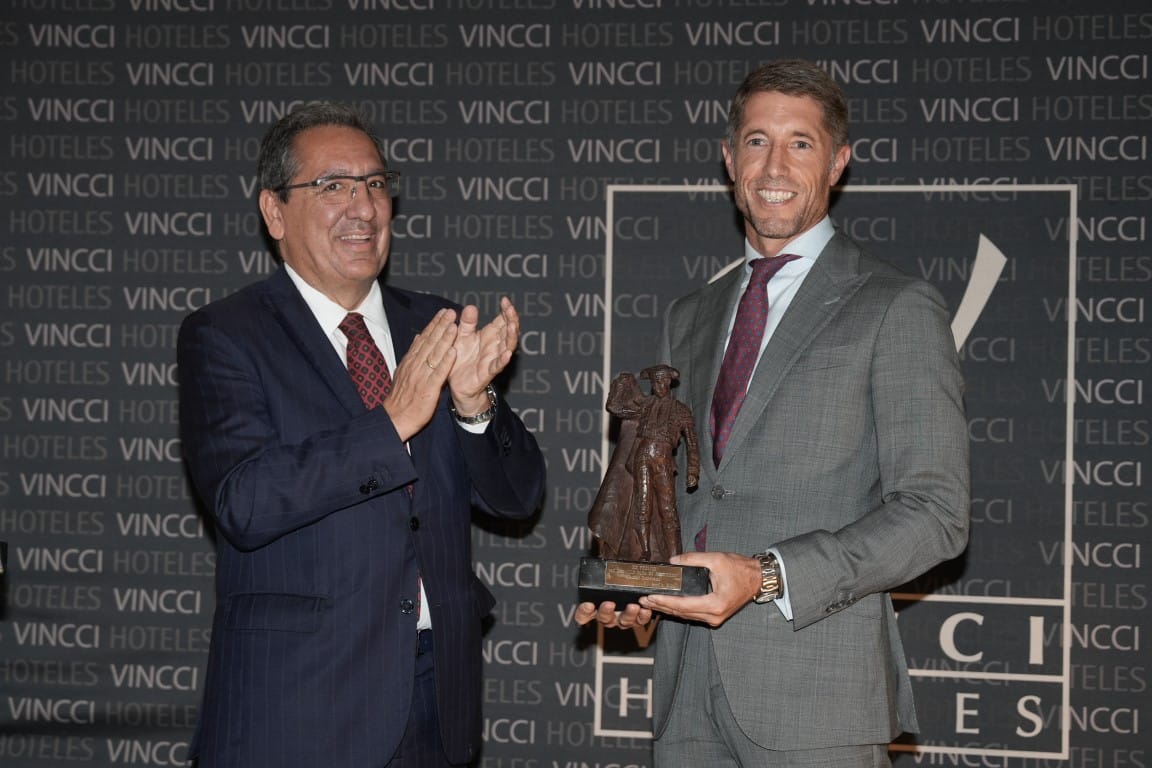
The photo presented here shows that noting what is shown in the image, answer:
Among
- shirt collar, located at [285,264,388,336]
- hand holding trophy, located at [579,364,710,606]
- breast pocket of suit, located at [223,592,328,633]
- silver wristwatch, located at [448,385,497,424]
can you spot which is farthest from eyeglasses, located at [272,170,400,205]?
breast pocket of suit, located at [223,592,328,633]

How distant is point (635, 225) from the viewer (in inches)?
128

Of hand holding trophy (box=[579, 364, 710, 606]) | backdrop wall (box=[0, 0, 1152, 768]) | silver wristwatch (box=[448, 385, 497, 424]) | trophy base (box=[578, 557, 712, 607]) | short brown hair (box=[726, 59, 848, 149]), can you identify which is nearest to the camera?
trophy base (box=[578, 557, 712, 607])

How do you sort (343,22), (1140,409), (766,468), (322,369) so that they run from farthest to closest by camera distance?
1. (343,22)
2. (1140,409)
3. (322,369)
4. (766,468)

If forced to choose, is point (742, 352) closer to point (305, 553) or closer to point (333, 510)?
point (333, 510)

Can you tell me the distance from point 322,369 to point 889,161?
1874mm

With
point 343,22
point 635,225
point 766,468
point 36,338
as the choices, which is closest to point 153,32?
point 343,22

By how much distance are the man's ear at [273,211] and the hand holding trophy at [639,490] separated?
84 centimetres

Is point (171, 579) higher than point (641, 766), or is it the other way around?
point (171, 579)

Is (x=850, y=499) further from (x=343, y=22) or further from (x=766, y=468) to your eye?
(x=343, y=22)

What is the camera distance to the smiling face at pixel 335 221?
7.44 ft

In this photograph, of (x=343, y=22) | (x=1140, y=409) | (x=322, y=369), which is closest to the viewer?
(x=322, y=369)

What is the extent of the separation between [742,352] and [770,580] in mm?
454

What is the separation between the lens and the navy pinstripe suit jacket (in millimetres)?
2014

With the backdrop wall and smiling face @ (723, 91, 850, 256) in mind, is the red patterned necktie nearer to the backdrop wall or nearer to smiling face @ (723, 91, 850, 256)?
smiling face @ (723, 91, 850, 256)
